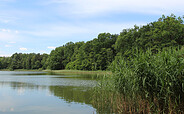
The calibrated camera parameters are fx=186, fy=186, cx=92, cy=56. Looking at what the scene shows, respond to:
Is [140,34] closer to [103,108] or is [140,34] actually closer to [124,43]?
[124,43]

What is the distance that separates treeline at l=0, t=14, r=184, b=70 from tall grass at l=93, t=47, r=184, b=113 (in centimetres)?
112

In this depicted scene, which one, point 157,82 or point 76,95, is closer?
point 157,82

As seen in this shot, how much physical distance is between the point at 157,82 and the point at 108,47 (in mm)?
58624

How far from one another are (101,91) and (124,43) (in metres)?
40.7

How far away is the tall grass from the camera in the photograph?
6.37 m

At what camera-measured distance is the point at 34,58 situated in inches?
4220

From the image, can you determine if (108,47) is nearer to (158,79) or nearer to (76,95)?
(76,95)

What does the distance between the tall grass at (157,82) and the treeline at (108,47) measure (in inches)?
43.9

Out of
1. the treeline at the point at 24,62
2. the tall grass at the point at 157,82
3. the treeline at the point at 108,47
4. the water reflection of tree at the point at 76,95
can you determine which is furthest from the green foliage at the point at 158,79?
the treeline at the point at 24,62

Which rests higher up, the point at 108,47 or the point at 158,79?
the point at 108,47

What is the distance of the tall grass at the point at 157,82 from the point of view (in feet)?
20.9

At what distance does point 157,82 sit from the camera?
22.4ft

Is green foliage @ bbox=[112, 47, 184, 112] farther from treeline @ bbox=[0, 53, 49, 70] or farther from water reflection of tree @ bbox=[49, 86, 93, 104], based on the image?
treeline @ bbox=[0, 53, 49, 70]

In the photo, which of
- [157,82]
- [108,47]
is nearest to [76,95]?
[157,82]
